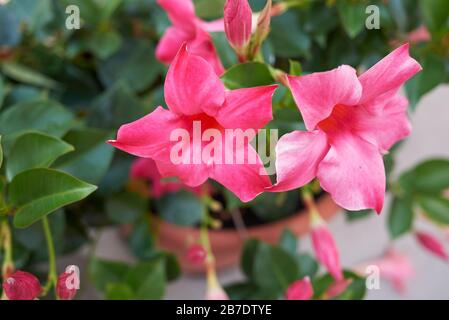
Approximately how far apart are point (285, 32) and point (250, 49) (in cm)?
18

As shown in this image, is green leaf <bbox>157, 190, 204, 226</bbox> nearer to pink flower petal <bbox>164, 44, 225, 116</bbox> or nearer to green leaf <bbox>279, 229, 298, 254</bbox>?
green leaf <bbox>279, 229, 298, 254</bbox>

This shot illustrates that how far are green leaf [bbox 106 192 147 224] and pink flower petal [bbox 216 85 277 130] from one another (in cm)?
30

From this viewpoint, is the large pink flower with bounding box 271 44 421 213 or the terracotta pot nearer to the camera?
the large pink flower with bounding box 271 44 421 213

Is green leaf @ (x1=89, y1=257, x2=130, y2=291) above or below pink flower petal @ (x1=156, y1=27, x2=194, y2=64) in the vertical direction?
below

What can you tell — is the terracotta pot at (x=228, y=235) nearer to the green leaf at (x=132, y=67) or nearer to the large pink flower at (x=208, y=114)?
the green leaf at (x=132, y=67)

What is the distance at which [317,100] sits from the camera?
0.28m

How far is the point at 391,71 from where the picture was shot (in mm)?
280

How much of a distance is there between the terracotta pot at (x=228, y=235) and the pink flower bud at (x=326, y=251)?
0.22 metres

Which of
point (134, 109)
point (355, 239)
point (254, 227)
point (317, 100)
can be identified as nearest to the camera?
point (317, 100)

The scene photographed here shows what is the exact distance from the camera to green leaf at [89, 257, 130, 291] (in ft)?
1.72

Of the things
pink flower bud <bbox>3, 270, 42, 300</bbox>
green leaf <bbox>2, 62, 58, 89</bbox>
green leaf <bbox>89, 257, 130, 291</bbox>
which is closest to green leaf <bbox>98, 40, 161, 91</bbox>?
green leaf <bbox>2, 62, 58, 89</bbox>

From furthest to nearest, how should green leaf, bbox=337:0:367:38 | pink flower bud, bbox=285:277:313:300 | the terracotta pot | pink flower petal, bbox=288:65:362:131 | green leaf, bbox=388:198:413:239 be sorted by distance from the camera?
the terracotta pot
green leaf, bbox=388:198:413:239
green leaf, bbox=337:0:367:38
pink flower bud, bbox=285:277:313:300
pink flower petal, bbox=288:65:362:131

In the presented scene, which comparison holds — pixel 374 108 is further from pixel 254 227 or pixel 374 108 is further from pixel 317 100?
pixel 254 227
